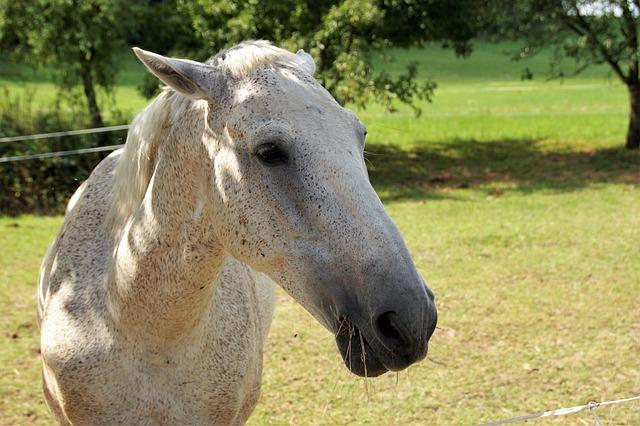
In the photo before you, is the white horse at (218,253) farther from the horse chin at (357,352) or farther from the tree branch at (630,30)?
the tree branch at (630,30)

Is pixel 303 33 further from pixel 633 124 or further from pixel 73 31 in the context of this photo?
pixel 633 124

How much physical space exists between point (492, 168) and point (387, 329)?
42.8 feet

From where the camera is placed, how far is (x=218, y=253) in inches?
96.2

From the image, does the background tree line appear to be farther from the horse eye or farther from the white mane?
the horse eye

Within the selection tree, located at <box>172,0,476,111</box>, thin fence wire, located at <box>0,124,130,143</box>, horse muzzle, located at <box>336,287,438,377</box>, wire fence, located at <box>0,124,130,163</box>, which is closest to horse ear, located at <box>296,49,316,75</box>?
horse muzzle, located at <box>336,287,438,377</box>

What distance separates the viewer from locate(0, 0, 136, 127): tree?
41.9 ft

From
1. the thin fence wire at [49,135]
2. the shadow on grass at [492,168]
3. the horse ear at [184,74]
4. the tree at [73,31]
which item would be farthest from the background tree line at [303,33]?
the horse ear at [184,74]

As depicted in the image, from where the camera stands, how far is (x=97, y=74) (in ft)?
46.1

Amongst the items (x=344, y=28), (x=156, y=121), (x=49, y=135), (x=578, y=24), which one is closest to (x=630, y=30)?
(x=578, y=24)

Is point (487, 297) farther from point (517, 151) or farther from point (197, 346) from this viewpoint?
point (517, 151)

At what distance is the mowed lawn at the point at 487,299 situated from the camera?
5160 mm

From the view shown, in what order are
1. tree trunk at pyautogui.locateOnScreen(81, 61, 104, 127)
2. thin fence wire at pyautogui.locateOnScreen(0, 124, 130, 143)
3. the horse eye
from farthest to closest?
tree trunk at pyautogui.locateOnScreen(81, 61, 104, 127)
thin fence wire at pyautogui.locateOnScreen(0, 124, 130, 143)
the horse eye

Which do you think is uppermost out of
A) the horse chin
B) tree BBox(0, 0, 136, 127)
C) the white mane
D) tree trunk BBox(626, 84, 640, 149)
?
the white mane

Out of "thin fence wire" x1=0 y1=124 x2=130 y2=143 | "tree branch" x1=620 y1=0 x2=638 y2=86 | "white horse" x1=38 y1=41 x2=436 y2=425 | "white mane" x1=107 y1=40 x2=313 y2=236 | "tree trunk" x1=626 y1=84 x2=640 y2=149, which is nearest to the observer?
"white horse" x1=38 y1=41 x2=436 y2=425
